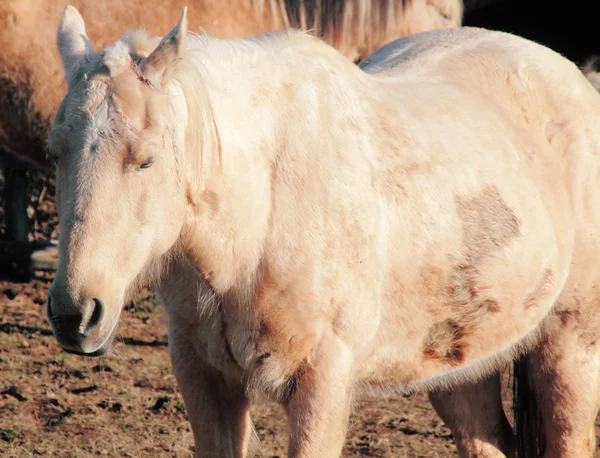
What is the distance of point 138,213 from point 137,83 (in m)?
0.30

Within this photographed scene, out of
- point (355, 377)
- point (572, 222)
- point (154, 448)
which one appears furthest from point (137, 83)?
point (154, 448)

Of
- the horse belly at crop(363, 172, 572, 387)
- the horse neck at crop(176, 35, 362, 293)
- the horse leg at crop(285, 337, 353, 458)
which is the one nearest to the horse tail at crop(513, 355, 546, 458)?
the horse belly at crop(363, 172, 572, 387)

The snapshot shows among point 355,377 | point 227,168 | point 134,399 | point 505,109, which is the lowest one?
point 134,399

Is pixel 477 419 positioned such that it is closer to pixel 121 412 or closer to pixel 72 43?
pixel 121 412

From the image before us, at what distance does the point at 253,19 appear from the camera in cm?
457

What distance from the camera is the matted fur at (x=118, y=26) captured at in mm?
4258

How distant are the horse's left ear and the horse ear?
0.63ft

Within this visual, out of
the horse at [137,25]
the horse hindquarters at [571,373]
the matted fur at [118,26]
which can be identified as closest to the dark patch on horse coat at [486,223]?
the horse hindquarters at [571,373]

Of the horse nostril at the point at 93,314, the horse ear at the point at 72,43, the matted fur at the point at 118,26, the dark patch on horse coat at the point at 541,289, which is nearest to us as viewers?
the horse nostril at the point at 93,314

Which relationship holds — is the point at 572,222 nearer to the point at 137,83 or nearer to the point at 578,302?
the point at 578,302

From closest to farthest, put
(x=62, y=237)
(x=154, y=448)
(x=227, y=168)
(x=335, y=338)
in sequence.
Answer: (x=62, y=237) → (x=227, y=168) → (x=335, y=338) → (x=154, y=448)

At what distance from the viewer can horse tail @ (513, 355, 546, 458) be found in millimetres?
3299

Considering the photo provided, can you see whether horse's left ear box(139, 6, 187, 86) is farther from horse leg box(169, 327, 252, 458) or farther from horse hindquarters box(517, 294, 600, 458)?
horse hindquarters box(517, 294, 600, 458)

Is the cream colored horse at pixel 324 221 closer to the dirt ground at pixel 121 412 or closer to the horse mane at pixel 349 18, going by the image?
the dirt ground at pixel 121 412
